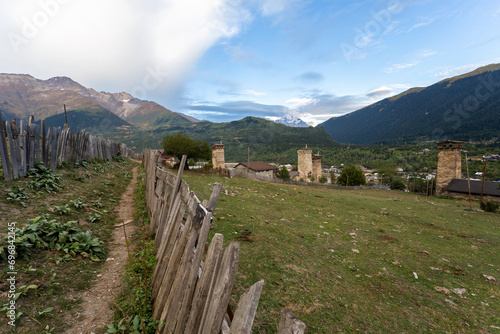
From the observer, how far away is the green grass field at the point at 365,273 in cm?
324

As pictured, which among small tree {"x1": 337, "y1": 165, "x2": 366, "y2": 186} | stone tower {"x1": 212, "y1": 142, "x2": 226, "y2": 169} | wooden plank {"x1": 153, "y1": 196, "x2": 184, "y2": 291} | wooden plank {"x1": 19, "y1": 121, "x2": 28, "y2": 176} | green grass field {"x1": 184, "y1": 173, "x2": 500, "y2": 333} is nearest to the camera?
wooden plank {"x1": 153, "y1": 196, "x2": 184, "y2": 291}

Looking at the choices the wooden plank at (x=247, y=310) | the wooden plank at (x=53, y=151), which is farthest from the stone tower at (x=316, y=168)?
the wooden plank at (x=247, y=310)

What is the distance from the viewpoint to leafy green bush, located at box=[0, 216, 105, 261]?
135 inches

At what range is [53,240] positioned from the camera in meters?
3.80

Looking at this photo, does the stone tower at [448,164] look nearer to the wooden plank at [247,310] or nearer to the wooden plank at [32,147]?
the wooden plank at [247,310]

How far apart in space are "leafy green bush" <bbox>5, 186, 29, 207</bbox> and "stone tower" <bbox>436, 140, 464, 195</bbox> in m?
27.1

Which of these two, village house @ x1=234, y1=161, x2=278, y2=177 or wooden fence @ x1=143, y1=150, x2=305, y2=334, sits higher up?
wooden fence @ x1=143, y1=150, x2=305, y2=334

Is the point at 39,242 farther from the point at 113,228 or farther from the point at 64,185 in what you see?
the point at 64,185

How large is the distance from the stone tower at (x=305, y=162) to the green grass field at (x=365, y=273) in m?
24.7

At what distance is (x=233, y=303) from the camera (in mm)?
3160

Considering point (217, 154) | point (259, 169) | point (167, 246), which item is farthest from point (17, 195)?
point (259, 169)

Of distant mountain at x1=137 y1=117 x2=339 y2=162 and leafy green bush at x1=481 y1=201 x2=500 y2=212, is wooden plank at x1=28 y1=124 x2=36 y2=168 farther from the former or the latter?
distant mountain at x1=137 y1=117 x2=339 y2=162

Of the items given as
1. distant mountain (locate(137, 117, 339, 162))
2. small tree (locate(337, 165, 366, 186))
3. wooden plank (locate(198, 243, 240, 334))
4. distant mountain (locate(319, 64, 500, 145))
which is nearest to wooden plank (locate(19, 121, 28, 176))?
wooden plank (locate(198, 243, 240, 334))

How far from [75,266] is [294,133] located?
170864 millimetres
